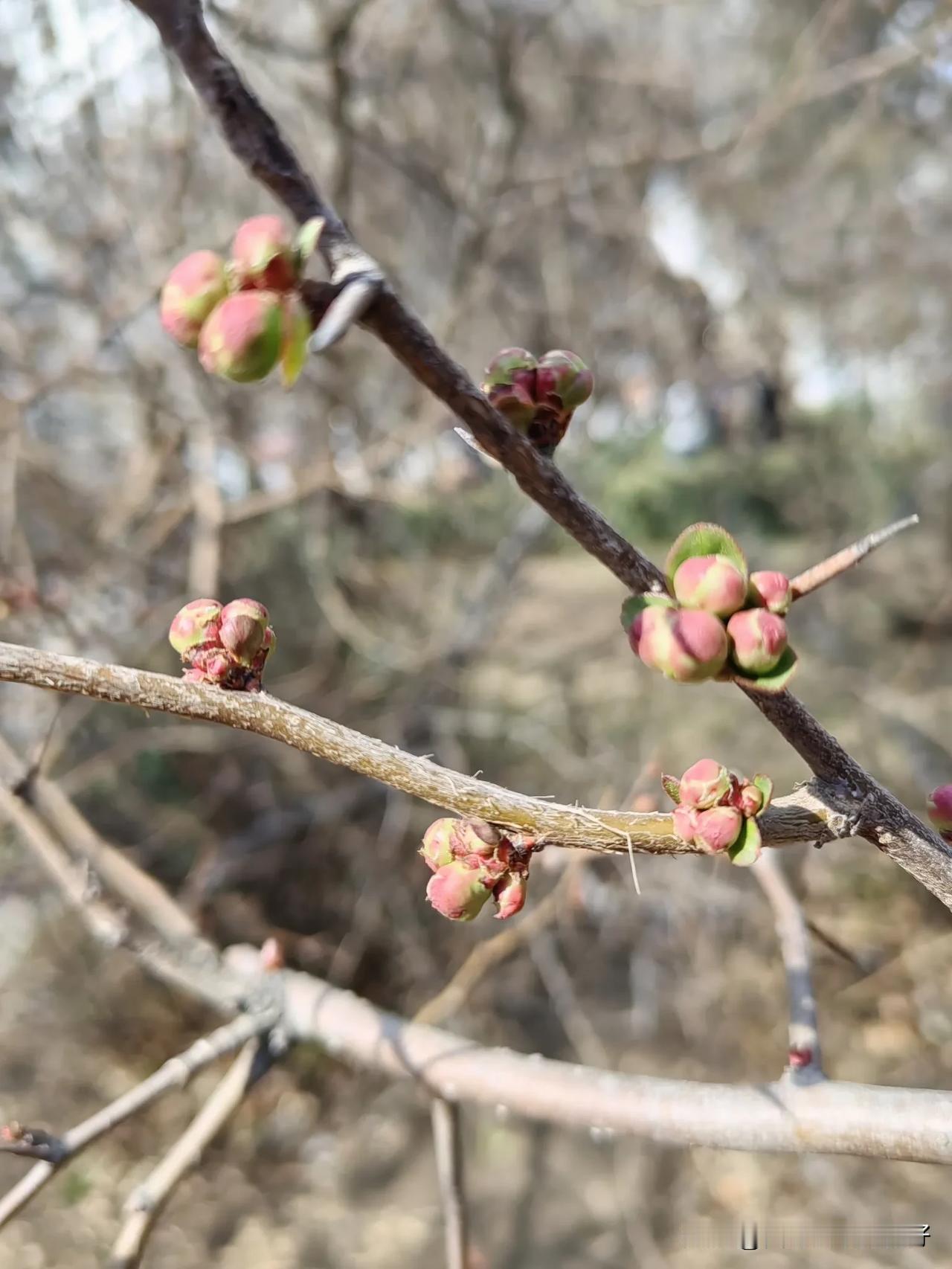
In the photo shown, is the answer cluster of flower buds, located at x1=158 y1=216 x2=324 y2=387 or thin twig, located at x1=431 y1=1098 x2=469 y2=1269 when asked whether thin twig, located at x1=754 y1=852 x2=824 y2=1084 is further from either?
cluster of flower buds, located at x1=158 y1=216 x2=324 y2=387

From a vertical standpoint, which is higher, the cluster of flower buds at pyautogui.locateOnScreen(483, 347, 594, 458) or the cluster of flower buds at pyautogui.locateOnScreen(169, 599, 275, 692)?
the cluster of flower buds at pyautogui.locateOnScreen(483, 347, 594, 458)

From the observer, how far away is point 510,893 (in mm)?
613

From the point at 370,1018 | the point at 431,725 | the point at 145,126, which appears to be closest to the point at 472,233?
the point at 145,126

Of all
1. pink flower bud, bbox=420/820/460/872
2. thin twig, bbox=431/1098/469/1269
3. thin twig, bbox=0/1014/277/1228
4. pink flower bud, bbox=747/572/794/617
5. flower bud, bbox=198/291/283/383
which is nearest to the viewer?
flower bud, bbox=198/291/283/383

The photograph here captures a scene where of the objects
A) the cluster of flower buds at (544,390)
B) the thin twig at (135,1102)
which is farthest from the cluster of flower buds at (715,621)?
the thin twig at (135,1102)

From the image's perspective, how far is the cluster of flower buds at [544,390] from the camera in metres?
0.56

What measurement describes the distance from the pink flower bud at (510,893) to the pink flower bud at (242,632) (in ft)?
0.79

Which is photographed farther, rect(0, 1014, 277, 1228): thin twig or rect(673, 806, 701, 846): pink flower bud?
rect(0, 1014, 277, 1228): thin twig

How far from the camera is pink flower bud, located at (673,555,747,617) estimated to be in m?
0.49

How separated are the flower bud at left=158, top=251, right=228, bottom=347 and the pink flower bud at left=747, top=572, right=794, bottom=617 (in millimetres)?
343

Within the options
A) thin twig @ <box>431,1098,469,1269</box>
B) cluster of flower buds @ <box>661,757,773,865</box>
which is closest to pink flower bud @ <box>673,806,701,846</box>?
cluster of flower buds @ <box>661,757,773,865</box>

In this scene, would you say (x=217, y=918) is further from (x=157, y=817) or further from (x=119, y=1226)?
(x=119, y=1226)

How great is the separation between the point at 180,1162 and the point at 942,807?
0.86m

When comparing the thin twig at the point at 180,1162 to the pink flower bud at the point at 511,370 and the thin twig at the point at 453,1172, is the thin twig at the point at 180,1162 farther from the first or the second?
the pink flower bud at the point at 511,370
